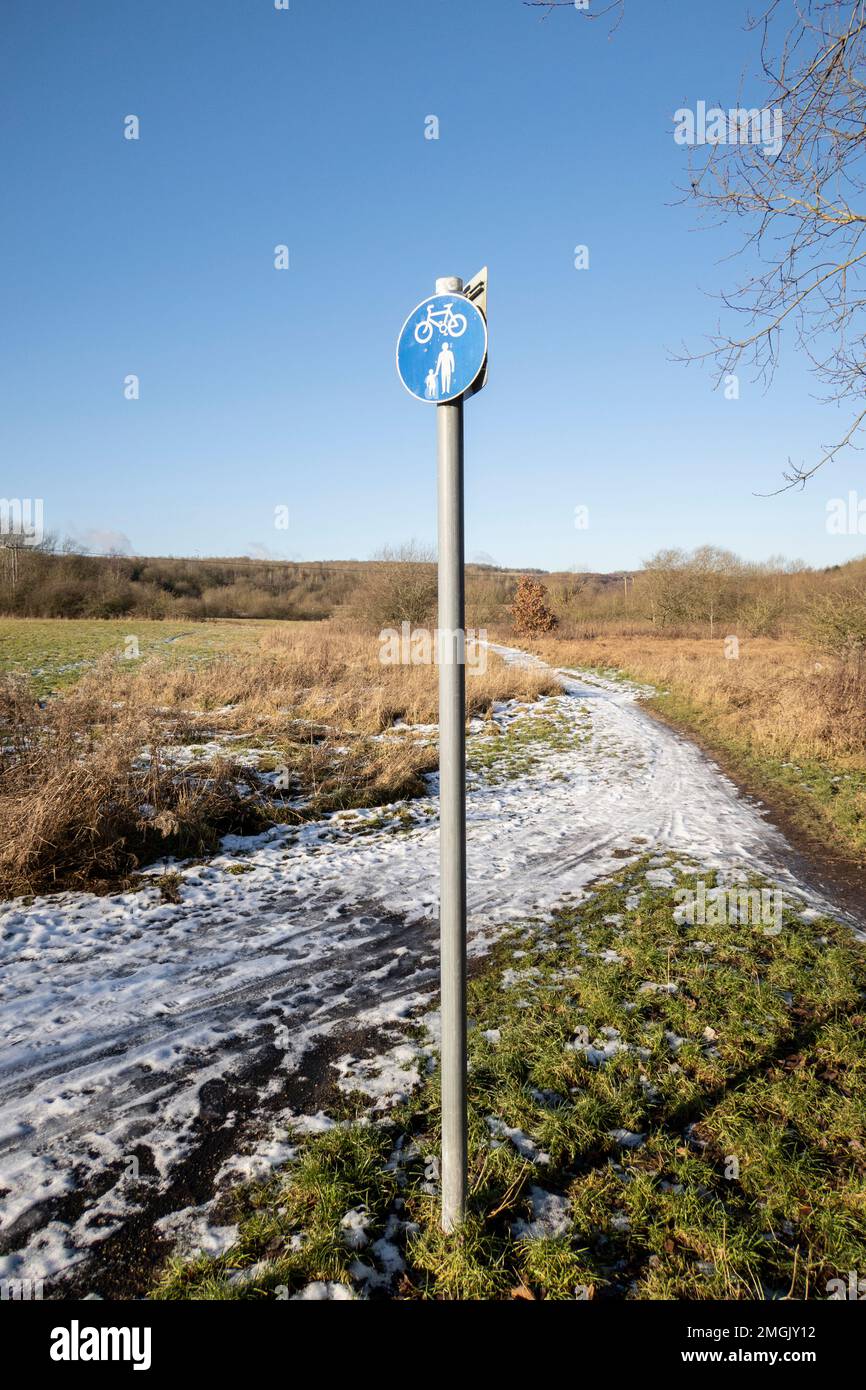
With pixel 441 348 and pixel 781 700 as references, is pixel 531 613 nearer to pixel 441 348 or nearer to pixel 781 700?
pixel 781 700

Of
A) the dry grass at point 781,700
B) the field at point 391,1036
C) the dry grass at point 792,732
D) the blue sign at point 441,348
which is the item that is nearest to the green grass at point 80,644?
the field at point 391,1036

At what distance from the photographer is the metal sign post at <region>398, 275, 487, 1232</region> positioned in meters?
2.18

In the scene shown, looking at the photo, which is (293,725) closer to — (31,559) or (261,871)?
(261,871)

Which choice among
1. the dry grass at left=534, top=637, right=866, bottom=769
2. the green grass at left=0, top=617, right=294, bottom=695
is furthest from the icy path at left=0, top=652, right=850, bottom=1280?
the green grass at left=0, top=617, right=294, bottom=695

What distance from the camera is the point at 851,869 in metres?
7.43

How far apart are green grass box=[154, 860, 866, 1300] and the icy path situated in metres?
0.68

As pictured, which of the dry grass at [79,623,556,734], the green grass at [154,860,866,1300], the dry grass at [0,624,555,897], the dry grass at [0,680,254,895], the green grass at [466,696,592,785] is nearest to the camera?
the green grass at [154,860,866,1300]

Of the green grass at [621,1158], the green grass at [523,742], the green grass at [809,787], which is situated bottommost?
the green grass at [621,1158]

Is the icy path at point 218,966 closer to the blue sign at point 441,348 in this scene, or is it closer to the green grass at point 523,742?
the green grass at point 523,742

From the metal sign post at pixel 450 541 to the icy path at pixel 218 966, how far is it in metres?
1.82

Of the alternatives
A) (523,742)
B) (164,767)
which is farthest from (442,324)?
(523,742)

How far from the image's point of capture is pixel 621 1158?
304 centimetres

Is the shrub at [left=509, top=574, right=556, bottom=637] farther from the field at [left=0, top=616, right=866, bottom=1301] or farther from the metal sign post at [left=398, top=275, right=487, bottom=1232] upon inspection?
the metal sign post at [left=398, top=275, right=487, bottom=1232]

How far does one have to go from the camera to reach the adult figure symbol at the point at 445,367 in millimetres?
2199
